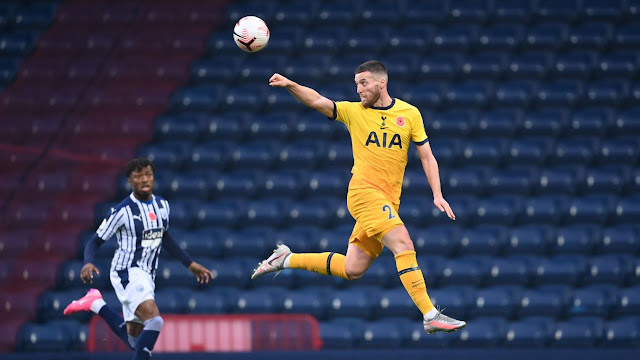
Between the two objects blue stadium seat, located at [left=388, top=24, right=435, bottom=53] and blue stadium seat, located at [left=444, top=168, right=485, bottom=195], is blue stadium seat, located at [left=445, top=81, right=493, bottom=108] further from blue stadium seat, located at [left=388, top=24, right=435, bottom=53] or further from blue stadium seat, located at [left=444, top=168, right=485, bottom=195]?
blue stadium seat, located at [left=444, top=168, right=485, bottom=195]

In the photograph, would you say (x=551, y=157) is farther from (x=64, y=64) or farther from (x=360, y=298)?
(x=64, y=64)

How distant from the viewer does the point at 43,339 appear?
32.3ft

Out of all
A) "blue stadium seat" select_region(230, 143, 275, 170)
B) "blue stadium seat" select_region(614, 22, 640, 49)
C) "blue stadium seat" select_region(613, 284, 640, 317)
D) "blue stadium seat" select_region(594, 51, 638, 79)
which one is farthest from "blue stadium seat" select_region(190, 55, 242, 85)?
"blue stadium seat" select_region(613, 284, 640, 317)

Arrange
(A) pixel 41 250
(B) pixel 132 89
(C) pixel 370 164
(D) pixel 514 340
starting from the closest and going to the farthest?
(C) pixel 370 164, (D) pixel 514 340, (A) pixel 41 250, (B) pixel 132 89

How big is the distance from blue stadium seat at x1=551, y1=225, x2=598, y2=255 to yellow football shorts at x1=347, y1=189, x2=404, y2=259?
4698mm

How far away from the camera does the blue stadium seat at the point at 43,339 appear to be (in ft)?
32.1

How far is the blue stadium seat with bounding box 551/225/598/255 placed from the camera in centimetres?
1062

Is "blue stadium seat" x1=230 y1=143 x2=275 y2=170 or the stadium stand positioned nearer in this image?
the stadium stand

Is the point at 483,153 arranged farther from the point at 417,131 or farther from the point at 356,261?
the point at 356,261

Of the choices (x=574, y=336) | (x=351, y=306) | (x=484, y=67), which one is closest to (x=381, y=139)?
(x=351, y=306)

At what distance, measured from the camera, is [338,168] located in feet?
37.3

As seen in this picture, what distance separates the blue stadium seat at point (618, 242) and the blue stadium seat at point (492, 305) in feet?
4.45

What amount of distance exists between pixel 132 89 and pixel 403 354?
5.73 m

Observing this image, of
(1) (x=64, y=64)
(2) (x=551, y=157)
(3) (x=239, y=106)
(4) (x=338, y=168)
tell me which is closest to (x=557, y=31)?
(2) (x=551, y=157)
